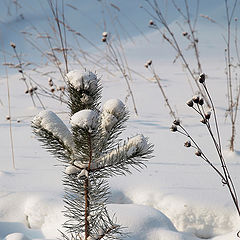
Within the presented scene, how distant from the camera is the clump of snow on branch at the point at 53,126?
30.9 inches

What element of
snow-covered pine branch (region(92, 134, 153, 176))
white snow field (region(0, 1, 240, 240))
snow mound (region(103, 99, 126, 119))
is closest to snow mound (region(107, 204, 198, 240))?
white snow field (region(0, 1, 240, 240))

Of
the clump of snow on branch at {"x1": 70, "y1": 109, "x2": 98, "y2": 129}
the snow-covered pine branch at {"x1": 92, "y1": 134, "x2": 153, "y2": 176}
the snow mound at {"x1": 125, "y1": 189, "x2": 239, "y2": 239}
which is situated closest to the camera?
the clump of snow on branch at {"x1": 70, "y1": 109, "x2": 98, "y2": 129}

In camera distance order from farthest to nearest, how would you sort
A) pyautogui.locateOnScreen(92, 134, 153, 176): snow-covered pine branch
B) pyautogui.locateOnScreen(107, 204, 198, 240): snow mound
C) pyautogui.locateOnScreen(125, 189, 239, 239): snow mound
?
1. pyautogui.locateOnScreen(125, 189, 239, 239): snow mound
2. pyautogui.locateOnScreen(107, 204, 198, 240): snow mound
3. pyautogui.locateOnScreen(92, 134, 153, 176): snow-covered pine branch

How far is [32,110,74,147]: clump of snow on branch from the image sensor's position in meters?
0.78

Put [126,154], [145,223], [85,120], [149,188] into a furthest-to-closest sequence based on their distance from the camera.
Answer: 1. [149,188]
2. [145,223]
3. [126,154]
4. [85,120]

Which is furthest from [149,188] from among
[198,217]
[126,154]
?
[126,154]

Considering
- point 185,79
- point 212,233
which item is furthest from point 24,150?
point 185,79

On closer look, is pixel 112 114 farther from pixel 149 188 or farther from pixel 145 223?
pixel 149 188

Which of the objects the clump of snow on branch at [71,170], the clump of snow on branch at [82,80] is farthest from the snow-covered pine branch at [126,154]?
the clump of snow on branch at [82,80]

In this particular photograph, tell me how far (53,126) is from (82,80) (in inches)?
5.0

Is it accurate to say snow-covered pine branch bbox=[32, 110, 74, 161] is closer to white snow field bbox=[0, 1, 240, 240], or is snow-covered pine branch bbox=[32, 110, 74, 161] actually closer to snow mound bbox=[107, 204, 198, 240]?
white snow field bbox=[0, 1, 240, 240]

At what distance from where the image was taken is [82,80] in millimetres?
770

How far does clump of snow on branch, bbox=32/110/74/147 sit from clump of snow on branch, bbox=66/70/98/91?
93mm

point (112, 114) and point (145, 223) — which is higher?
point (112, 114)
